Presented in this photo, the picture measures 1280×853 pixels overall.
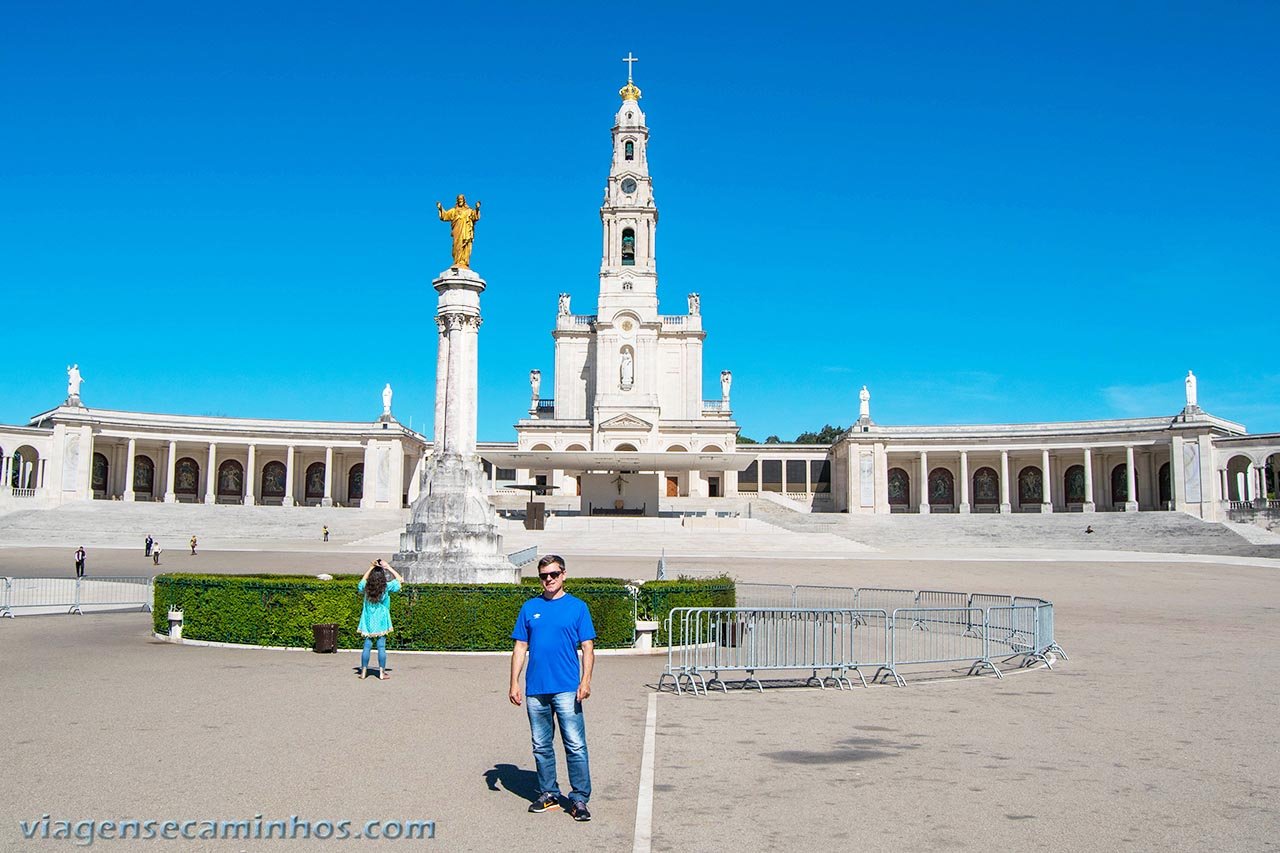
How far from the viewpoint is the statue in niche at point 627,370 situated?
282 ft

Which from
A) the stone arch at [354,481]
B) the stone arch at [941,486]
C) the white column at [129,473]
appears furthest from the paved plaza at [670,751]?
the stone arch at [354,481]

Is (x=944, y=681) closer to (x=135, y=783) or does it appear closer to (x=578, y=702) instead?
(x=578, y=702)

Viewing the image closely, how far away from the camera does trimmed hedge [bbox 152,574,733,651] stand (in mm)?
16891

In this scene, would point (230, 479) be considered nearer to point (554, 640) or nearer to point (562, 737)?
point (554, 640)

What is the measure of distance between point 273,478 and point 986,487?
6207cm

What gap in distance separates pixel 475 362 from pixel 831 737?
13951 millimetres

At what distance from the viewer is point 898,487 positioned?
87188 millimetres

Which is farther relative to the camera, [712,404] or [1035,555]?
[712,404]

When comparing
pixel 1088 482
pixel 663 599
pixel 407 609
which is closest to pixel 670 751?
pixel 663 599

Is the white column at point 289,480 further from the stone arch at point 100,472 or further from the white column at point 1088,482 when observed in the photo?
the white column at point 1088,482

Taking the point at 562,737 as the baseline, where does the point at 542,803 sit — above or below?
below

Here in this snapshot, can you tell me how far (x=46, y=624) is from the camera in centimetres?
2036

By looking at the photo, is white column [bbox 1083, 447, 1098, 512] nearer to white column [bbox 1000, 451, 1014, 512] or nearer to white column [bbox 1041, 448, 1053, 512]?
white column [bbox 1041, 448, 1053, 512]

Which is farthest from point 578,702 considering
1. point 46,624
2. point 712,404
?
point 712,404
